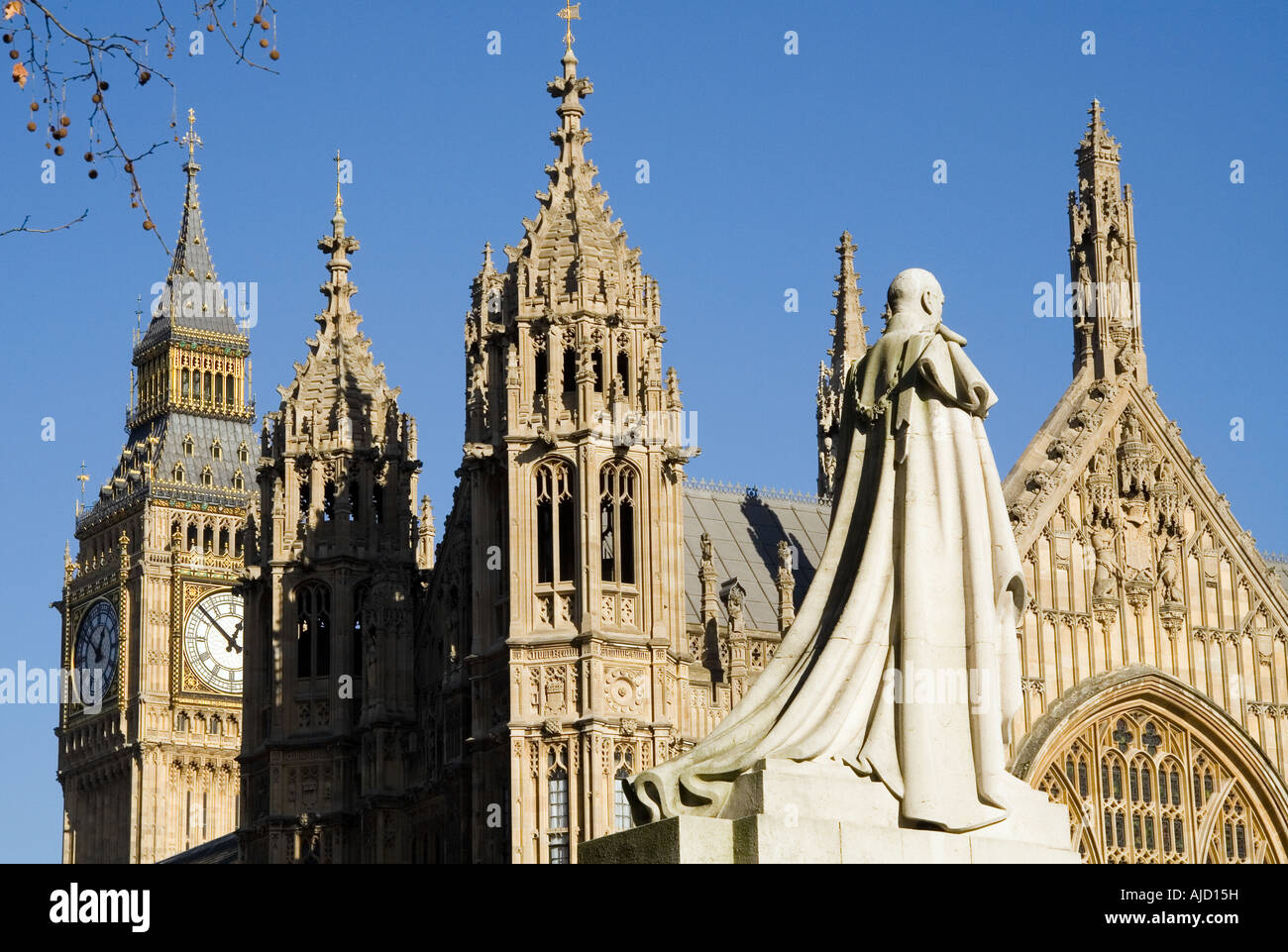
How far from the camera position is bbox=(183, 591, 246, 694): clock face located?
12800cm

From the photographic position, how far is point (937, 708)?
17609 millimetres

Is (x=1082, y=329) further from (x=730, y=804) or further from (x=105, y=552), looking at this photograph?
(x=105, y=552)

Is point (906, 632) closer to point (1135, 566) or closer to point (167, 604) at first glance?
point (1135, 566)

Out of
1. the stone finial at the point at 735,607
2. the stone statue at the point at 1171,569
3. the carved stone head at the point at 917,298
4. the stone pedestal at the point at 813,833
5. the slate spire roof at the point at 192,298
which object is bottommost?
the stone pedestal at the point at 813,833

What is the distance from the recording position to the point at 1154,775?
59344mm

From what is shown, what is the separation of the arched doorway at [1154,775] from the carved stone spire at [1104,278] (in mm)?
7313

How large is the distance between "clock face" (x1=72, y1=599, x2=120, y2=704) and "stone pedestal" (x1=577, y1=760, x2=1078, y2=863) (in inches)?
4553

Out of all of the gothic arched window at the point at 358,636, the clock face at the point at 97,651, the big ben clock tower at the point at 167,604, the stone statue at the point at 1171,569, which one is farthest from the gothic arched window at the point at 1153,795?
the clock face at the point at 97,651

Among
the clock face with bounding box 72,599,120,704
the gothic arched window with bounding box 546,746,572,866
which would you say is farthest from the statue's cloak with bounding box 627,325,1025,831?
the clock face with bounding box 72,599,120,704

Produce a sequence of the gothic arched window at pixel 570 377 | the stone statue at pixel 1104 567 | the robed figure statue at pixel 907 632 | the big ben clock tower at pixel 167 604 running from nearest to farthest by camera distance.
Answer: the robed figure statue at pixel 907 632
the gothic arched window at pixel 570 377
the stone statue at pixel 1104 567
the big ben clock tower at pixel 167 604

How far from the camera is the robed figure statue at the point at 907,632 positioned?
17469mm

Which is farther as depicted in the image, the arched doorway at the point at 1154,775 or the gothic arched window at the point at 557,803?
the arched doorway at the point at 1154,775

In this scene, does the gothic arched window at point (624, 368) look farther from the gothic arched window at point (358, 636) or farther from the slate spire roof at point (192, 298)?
the slate spire roof at point (192, 298)
